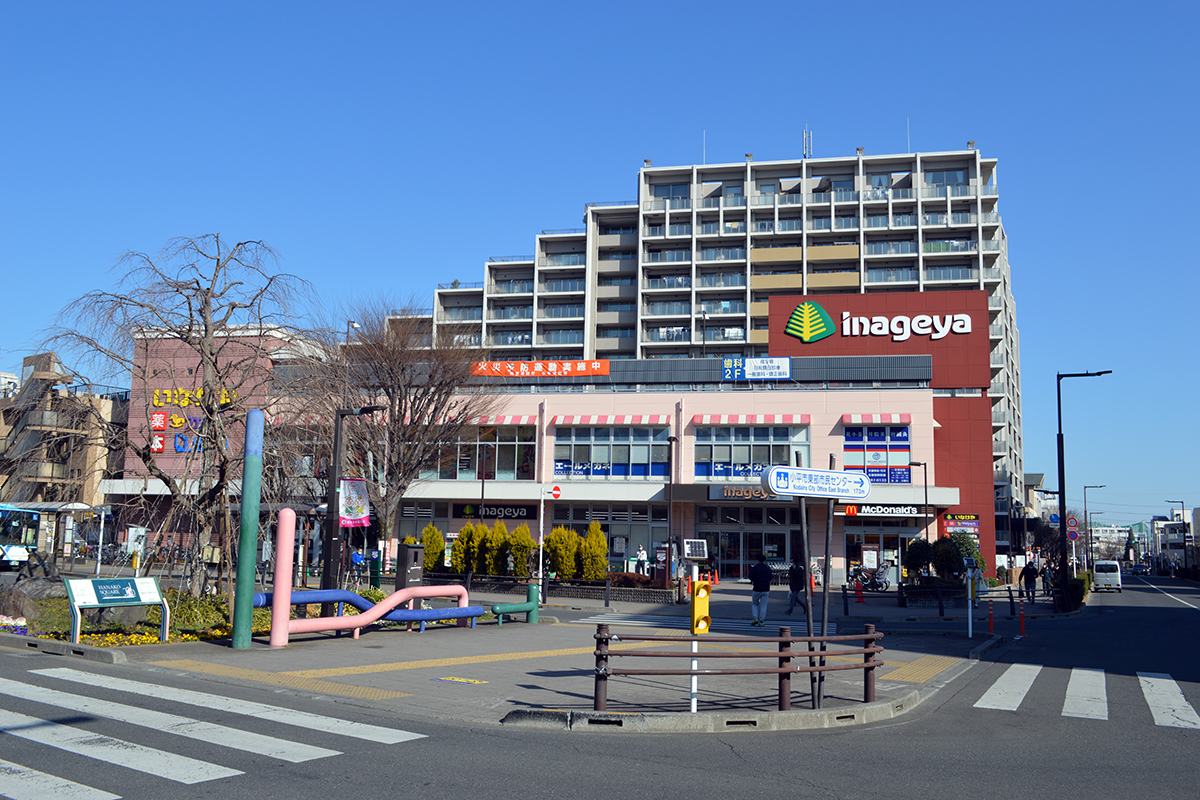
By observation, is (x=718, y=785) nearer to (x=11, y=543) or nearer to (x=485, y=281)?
(x=11, y=543)

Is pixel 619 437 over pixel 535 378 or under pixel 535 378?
under

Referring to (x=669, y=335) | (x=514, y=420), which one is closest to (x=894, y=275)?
(x=669, y=335)

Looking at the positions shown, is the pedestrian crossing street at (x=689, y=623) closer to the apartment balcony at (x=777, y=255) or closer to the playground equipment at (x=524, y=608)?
the playground equipment at (x=524, y=608)

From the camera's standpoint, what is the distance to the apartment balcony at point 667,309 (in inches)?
2926

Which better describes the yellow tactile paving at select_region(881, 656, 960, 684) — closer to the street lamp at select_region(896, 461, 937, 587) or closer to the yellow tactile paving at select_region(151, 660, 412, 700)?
the yellow tactile paving at select_region(151, 660, 412, 700)

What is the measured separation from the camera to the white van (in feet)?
171

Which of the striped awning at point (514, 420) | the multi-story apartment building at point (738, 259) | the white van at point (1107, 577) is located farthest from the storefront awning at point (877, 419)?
the multi-story apartment building at point (738, 259)

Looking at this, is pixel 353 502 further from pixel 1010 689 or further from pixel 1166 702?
pixel 1166 702

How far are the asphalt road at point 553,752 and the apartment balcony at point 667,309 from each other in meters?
63.8

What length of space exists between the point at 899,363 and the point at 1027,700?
35609 mm

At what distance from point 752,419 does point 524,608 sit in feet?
80.3

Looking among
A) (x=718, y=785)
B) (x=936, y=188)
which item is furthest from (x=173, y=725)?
(x=936, y=188)

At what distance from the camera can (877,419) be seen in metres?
41.6

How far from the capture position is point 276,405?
17.7m
